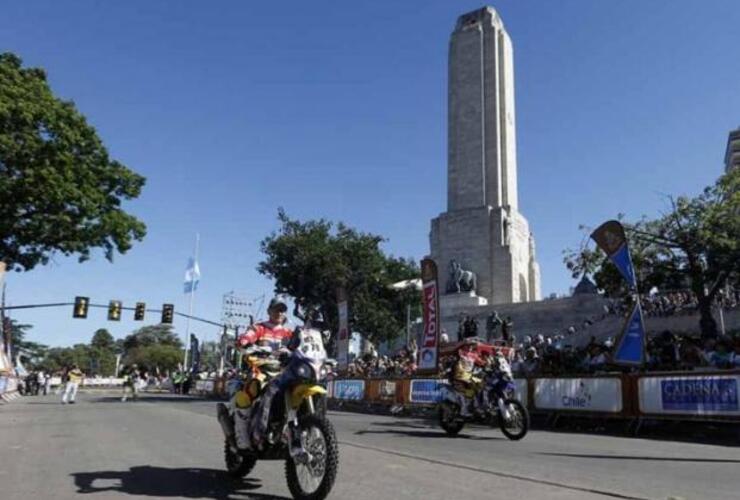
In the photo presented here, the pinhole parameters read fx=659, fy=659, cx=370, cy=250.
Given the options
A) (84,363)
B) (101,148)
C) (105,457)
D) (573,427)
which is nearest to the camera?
(105,457)

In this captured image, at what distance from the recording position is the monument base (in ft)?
150

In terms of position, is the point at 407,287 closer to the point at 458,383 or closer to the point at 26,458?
the point at 458,383

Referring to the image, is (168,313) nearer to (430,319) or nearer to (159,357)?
(430,319)

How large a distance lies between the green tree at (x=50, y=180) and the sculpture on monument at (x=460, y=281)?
23464 millimetres

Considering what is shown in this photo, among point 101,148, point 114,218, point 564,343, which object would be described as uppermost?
point 101,148

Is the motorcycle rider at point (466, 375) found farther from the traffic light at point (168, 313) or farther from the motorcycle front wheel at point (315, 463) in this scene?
the traffic light at point (168, 313)

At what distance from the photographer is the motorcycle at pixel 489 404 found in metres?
11.8

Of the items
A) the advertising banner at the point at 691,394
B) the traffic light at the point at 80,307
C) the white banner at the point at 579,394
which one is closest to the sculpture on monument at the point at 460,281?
the traffic light at the point at 80,307

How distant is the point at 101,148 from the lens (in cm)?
3050

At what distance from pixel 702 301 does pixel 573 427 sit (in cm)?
1268

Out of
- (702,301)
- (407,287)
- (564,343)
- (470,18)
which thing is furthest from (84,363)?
(702,301)

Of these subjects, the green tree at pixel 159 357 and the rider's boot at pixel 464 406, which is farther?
the green tree at pixel 159 357

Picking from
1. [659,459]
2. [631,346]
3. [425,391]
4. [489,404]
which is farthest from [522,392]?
[659,459]

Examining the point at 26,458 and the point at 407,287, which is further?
the point at 407,287
